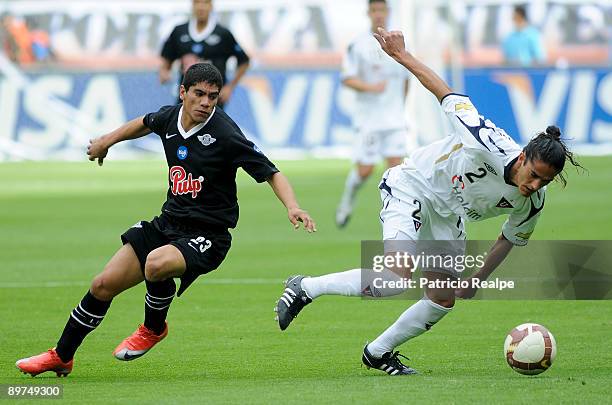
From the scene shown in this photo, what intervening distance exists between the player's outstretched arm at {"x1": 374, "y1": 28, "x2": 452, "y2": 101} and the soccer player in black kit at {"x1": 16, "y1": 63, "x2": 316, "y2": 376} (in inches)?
40.0

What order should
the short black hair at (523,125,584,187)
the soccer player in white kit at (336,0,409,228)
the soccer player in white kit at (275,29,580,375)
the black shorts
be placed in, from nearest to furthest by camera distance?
the short black hair at (523,125,584,187)
the soccer player in white kit at (275,29,580,375)
the black shorts
the soccer player in white kit at (336,0,409,228)

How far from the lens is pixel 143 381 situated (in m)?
7.82

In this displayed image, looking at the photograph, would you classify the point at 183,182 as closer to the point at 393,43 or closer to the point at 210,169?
the point at 210,169

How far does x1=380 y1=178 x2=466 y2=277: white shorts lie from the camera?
8.06m

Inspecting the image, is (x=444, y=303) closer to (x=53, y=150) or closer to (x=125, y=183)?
(x=125, y=183)

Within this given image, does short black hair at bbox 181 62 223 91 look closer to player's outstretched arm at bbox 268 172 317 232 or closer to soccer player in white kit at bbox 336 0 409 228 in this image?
player's outstretched arm at bbox 268 172 317 232

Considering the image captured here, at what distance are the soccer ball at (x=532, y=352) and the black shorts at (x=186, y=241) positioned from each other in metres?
1.90

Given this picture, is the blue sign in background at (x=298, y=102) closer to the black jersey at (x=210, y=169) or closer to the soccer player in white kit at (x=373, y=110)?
the soccer player in white kit at (x=373, y=110)

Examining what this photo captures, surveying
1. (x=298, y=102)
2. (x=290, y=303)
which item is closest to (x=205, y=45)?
(x=290, y=303)

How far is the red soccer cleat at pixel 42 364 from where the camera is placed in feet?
25.9

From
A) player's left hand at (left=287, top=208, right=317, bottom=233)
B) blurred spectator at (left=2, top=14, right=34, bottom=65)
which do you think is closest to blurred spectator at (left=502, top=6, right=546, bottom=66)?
blurred spectator at (left=2, top=14, right=34, bottom=65)

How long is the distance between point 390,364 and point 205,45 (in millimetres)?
7723

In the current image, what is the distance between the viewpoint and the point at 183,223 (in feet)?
26.8

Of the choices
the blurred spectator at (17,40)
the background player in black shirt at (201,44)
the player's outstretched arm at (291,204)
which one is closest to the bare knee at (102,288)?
the player's outstretched arm at (291,204)
